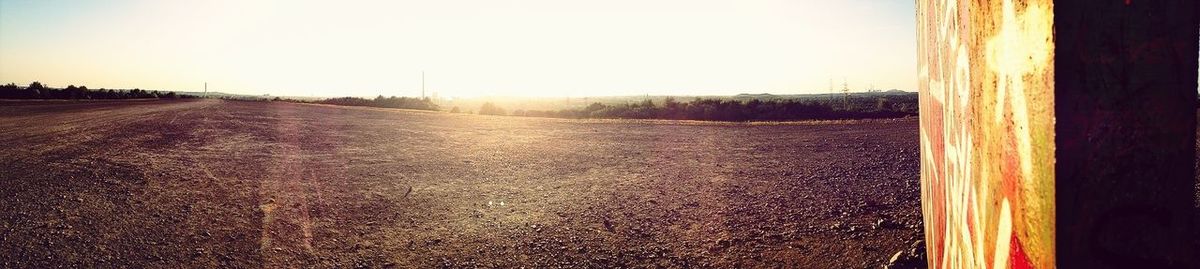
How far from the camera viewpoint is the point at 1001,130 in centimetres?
88

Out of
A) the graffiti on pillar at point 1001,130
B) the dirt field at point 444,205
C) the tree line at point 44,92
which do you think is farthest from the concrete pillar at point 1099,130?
the tree line at point 44,92

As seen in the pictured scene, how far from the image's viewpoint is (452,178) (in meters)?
6.15

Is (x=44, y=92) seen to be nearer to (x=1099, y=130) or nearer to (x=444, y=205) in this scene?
(x=444, y=205)

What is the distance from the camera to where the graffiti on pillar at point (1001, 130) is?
2.29 ft

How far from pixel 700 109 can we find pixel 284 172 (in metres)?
18.1

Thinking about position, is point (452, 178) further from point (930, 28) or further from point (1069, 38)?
point (1069, 38)

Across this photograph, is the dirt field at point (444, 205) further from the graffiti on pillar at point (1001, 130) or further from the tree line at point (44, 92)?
the tree line at point (44, 92)

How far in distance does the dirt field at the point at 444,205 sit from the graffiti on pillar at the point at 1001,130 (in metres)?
2.05

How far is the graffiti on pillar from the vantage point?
0.70 meters

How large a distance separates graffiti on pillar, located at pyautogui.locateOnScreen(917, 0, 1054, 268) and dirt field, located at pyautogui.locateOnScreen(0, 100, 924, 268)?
6.73ft

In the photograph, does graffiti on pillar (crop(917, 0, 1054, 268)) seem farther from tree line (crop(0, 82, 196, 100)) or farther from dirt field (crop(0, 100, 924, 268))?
tree line (crop(0, 82, 196, 100))

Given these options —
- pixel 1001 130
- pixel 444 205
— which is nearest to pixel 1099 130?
pixel 1001 130

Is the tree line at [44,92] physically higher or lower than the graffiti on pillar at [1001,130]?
higher

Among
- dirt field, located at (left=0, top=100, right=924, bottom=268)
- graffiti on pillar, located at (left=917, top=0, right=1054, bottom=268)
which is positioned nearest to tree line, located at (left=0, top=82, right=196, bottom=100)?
dirt field, located at (left=0, top=100, right=924, bottom=268)
